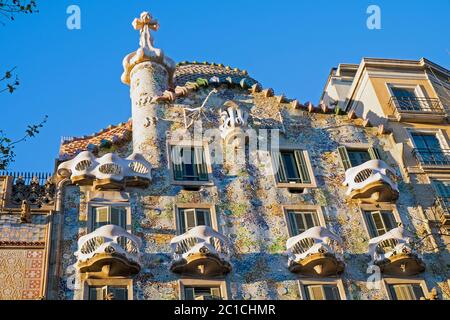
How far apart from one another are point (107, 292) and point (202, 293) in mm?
2729

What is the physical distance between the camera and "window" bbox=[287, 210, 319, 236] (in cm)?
2580

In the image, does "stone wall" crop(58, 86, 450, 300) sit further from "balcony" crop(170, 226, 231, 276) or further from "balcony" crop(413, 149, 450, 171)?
"balcony" crop(413, 149, 450, 171)

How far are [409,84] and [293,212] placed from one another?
29.8 feet

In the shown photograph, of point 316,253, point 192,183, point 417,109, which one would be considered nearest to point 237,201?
point 192,183

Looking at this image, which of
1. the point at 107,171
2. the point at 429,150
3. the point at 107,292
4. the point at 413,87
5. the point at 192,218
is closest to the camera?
the point at 107,292

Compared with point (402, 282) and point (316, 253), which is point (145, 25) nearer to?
point (316, 253)

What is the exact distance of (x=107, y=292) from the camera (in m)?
22.8

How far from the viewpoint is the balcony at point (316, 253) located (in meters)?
24.1

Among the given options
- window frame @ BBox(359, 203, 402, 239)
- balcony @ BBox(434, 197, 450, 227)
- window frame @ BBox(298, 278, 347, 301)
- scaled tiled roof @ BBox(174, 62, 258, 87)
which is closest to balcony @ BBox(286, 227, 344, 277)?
window frame @ BBox(298, 278, 347, 301)

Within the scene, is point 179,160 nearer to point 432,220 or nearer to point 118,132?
point 118,132

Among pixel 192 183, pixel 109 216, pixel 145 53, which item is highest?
pixel 145 53

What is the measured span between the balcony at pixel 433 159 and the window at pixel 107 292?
11721 millimetres

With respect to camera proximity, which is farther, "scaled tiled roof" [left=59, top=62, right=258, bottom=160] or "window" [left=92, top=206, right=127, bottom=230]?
"scaled tiled roof" [left=59, top=62, right=258, bottom=160]

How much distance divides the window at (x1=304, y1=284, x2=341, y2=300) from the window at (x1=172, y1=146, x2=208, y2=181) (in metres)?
5.29
